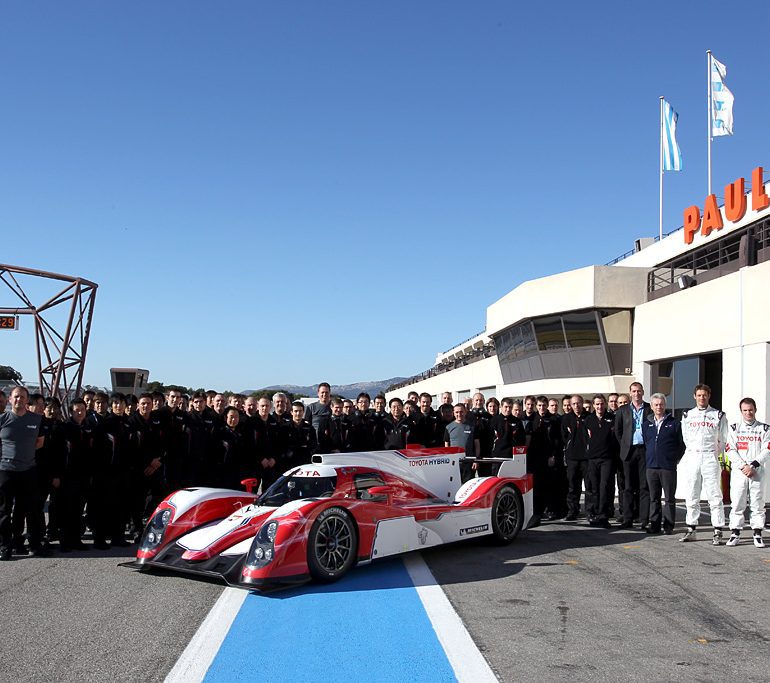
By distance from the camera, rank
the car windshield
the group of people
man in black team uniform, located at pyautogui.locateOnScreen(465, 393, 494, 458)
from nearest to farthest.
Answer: the car windshield → the group of people → man in black team uniform, located at pyautogui.locateOnScreen(465, 393, 494, 458)

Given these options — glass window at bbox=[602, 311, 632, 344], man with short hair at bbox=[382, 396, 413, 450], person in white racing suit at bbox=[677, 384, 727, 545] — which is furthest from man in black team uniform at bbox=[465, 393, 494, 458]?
glass window at bbox=[602, 311, 632, 344]

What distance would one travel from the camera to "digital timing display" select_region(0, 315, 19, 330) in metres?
31.1

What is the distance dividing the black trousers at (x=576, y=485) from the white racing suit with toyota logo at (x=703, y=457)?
1638mm

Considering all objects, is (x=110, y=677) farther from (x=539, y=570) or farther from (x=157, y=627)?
(x=539, y=570)

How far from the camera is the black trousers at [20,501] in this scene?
848cm

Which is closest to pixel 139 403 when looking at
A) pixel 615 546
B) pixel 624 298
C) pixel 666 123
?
pixel 615 546

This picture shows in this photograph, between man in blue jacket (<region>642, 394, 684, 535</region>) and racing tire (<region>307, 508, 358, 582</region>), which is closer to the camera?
racing tire (<region>307, 508, 358, 582</region>)

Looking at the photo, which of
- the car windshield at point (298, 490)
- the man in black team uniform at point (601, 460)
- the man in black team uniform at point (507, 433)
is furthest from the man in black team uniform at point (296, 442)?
the man in black team uniform at point (601, 460)

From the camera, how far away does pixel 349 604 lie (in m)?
6.44

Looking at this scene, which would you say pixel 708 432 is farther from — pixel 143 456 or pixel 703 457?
pixel 143 456

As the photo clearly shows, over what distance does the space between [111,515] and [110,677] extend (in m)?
5.18

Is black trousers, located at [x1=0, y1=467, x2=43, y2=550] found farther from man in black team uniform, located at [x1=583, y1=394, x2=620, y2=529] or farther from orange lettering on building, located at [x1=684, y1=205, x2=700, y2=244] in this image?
orange lettering on building, located at [x1=684, y1=205, x2=700, y2=244]

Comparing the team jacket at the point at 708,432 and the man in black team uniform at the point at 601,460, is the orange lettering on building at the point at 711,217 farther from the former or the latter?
the team jacket at the point at 708,432

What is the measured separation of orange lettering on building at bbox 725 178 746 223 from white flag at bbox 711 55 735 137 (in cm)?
628
